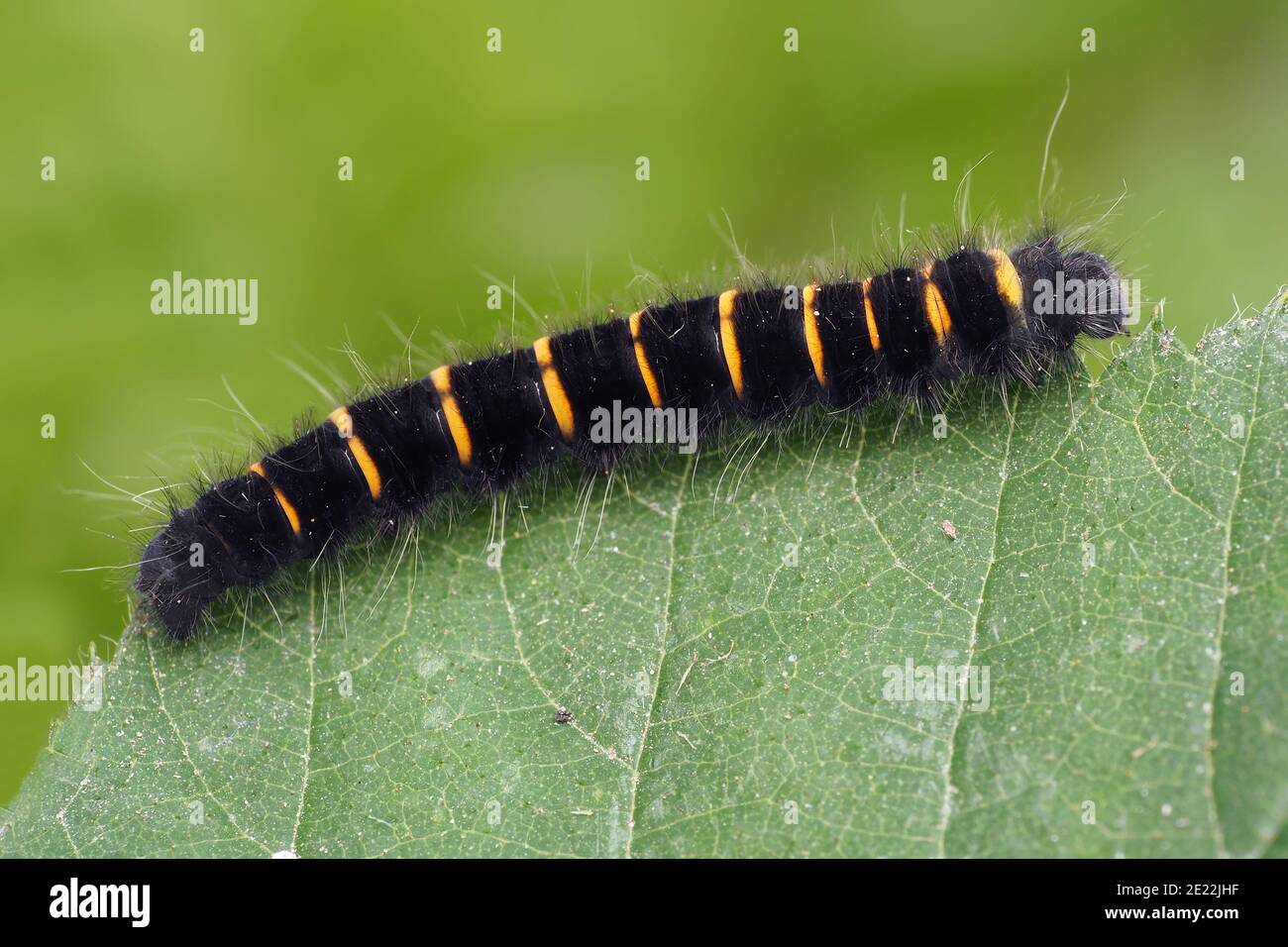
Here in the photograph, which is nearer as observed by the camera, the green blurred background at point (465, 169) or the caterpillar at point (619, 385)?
the caterpillar at point (619, 385)

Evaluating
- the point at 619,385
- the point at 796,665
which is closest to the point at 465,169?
the point at 619,385

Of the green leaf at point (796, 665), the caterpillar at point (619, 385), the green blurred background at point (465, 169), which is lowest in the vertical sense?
the green leaf at point (796, 665)

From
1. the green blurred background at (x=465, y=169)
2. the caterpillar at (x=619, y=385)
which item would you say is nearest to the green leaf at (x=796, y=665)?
the caterpillar at (x=619, y=385)

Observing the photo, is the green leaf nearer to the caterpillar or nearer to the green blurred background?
the caterpillar

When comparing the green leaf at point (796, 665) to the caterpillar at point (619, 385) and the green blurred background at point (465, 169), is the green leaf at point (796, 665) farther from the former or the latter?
the green blurred background at point (465, 169)

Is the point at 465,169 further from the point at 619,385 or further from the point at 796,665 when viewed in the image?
the point at 796,665
